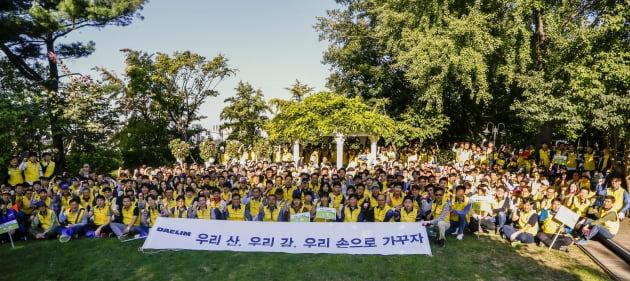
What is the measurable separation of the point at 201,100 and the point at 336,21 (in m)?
9.52

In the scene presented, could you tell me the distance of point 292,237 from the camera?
757 centimetres

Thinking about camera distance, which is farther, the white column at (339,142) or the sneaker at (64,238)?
the white column at (339,142)

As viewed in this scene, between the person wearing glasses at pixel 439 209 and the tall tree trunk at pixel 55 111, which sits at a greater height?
the tall tree trunk at pixel 55 111

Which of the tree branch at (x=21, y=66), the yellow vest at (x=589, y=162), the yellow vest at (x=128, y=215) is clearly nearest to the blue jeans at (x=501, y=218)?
the yellow vest at (x=589, y=162)

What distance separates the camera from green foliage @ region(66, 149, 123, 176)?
17.4 m

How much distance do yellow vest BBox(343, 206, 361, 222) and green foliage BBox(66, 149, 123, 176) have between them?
1387cm

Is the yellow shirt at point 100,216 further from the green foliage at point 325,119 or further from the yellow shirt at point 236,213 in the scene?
the green foliage at point 325,119

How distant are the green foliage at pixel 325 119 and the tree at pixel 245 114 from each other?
437 centimetres

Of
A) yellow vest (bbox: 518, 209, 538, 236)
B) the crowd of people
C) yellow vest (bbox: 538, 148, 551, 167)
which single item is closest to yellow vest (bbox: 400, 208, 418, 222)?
the crowd of people

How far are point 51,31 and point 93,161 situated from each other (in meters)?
6.25

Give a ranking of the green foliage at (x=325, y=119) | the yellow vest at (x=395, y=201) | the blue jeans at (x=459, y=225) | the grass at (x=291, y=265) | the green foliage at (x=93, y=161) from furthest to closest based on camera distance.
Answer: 1. the green foliage at (x=93, y=161)
2. the green foliage at (x=325, y=119)
3. the yellow vest at (x=395, y=201)
4. the blue jeans at (x=459, y=225)
5. the grass at (x=291, y=265)

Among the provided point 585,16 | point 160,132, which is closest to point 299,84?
point 160,132

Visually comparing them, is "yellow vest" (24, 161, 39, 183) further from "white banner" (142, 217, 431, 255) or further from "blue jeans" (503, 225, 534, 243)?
"blue jeans" (503, 225, 534, 243)

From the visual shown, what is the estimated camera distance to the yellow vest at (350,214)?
8.40m
